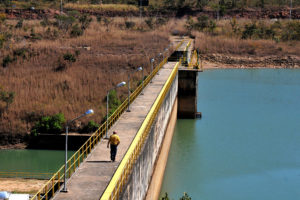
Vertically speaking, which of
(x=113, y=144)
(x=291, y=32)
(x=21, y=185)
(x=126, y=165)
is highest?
(x=291, y=32)

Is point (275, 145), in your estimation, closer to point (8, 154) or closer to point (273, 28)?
point (8, 154)

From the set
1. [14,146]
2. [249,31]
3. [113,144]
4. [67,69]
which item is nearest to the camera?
[113,144]

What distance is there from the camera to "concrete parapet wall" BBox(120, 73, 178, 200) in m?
19.2

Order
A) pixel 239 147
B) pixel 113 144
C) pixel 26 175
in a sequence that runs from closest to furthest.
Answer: pixel 113 144, pixel 26 175, pixel 239 147

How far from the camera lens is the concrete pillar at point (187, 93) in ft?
151

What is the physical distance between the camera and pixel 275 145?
37031 mm

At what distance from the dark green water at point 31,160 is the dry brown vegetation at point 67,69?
7.91ft

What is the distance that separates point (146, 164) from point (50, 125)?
608 inches

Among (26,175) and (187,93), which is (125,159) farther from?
(187,93)

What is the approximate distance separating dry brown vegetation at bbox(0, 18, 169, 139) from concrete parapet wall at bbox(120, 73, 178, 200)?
8883 mm

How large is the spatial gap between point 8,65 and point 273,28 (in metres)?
55.2

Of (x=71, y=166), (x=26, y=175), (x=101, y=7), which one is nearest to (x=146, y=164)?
(x=71, y=166)

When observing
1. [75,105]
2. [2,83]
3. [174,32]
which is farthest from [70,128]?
[174,32]

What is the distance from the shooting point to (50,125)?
122ft
